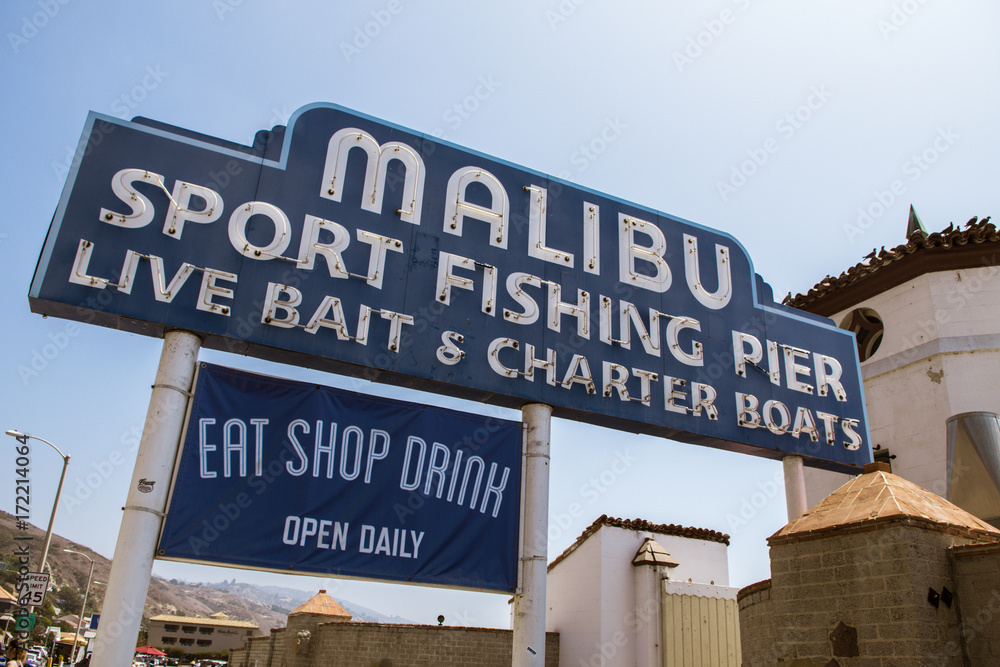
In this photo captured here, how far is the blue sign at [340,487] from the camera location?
25.4 ft

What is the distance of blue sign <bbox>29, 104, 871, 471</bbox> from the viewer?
27.1 ft

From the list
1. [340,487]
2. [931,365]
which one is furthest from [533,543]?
[931,365]

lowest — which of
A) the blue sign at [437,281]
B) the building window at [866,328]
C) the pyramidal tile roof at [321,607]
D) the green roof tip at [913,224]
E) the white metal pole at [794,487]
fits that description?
the pyramidal tile roof at [321,607]

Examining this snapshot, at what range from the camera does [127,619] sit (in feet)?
23.2

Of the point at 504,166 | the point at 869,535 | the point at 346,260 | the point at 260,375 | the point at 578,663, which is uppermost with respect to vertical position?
the point at 504,166

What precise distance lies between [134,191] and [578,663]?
39.4ft

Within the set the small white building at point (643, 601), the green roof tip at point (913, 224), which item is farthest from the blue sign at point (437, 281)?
the green roof tip at point (913, 224)

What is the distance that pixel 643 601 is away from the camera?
47.7 ft

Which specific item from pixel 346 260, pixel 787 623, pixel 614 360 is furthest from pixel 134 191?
pixel 787 623

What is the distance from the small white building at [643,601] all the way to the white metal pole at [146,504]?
8845 mm

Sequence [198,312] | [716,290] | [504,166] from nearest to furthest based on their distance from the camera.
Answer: [198,312], [504,166], [716,290]

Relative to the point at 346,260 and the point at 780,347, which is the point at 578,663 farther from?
the point at 346,260

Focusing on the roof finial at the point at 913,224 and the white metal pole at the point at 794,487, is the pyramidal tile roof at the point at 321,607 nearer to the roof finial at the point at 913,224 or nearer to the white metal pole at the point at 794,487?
the white metal pole at the point at 794,487

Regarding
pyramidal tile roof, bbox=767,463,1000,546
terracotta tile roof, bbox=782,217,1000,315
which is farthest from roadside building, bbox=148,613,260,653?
pyramidal tile roof, bbox=767,463,1000,546
